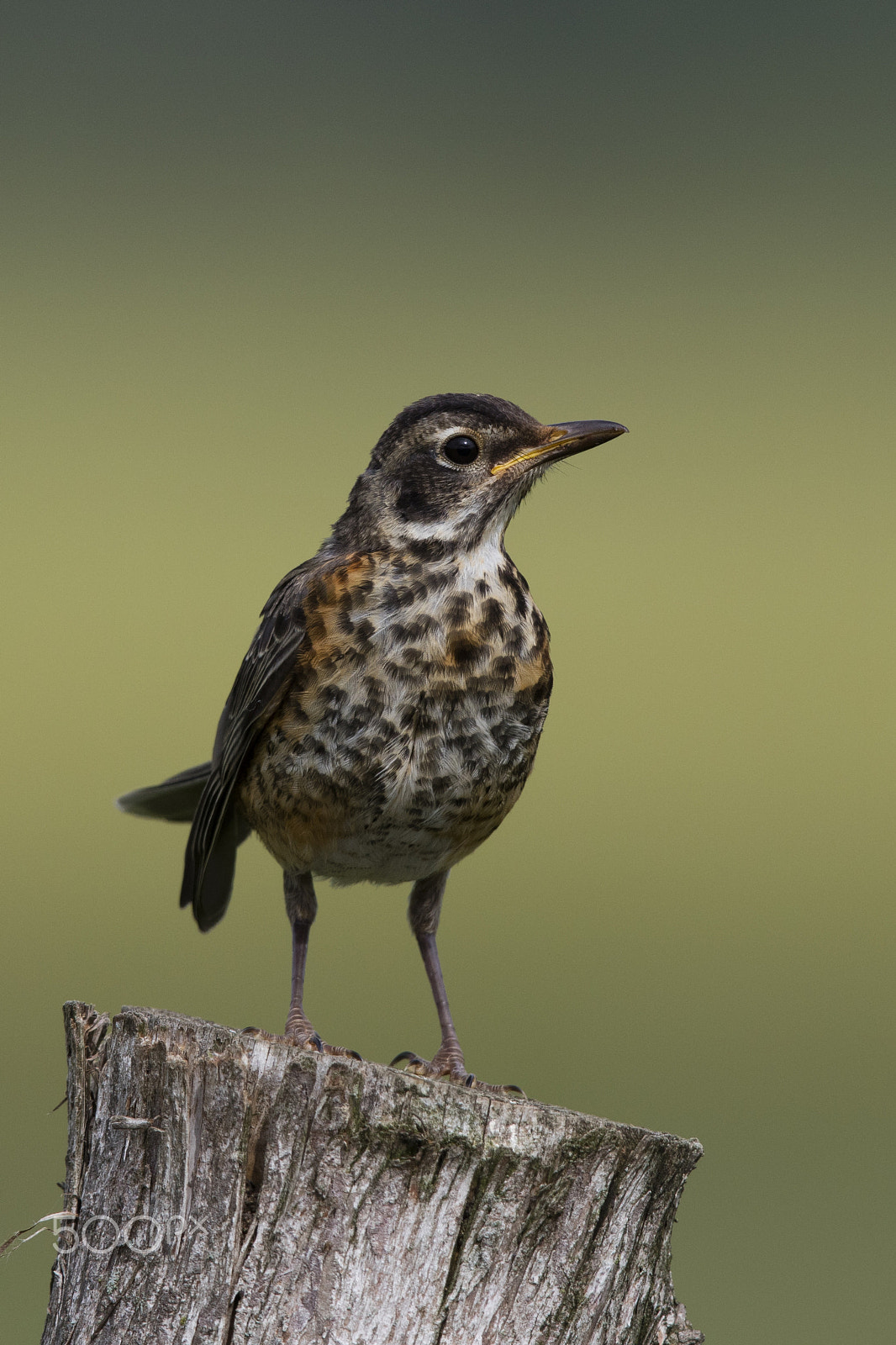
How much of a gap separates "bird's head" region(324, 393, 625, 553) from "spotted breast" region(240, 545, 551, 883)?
3.7 inches

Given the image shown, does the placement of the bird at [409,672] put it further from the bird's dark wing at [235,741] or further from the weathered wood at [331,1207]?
the weathered wood at [331,1207]

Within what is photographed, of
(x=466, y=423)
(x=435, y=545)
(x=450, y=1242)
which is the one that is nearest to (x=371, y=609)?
(x=435, y=545)

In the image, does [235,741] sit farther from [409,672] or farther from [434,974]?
[434,974]

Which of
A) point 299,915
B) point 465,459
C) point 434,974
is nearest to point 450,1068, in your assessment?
point 434,974

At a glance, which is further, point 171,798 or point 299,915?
point 171,798

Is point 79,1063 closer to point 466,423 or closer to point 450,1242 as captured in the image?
point 450,1242

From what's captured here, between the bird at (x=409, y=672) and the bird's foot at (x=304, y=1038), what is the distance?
0.07ft

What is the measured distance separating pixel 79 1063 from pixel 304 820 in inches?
52.9

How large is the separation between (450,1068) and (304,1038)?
0.64m

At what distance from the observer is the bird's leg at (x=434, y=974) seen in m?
4.43

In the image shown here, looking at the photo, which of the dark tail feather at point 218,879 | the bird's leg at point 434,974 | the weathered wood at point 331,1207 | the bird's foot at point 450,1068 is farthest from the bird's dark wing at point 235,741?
the weathered wood at point 331,1207

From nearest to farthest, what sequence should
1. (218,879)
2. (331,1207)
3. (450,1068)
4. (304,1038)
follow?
(331,1207)
(304,1038)
(450,1068)
(218,879)

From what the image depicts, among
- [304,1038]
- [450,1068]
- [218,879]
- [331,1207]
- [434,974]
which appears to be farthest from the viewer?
[218,879]

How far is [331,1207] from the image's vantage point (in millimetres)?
2867
